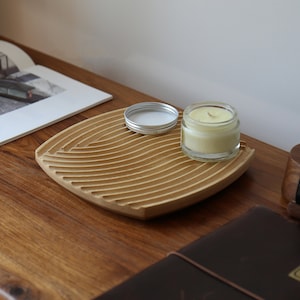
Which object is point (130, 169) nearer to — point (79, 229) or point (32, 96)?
point (79, 229)

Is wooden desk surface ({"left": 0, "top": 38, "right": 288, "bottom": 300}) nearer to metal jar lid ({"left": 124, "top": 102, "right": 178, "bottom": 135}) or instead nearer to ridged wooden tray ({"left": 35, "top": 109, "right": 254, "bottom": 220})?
ridged wooden tray ({"left": 35, "top": 109, "right": 254, "bottom": 220})

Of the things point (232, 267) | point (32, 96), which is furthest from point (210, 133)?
point (32, 96)

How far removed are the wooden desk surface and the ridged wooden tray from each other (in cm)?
2

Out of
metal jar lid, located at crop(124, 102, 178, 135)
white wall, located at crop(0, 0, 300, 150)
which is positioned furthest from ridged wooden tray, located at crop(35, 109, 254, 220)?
white wall, located at crop(0, 0, 300, 150)

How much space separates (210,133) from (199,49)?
10.6 inches

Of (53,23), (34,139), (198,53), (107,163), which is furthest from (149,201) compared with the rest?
(53,23)

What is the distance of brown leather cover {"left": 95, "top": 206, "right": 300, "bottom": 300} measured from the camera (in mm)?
632

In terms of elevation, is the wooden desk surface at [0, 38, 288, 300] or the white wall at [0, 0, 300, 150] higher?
the white wall at [0, 0, 300, 150]

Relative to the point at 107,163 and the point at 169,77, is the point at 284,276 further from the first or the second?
the point at 169,77

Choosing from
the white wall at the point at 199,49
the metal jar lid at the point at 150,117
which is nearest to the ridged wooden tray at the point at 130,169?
the metal jar lid at the point at 150,117

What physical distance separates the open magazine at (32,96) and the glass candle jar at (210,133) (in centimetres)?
24

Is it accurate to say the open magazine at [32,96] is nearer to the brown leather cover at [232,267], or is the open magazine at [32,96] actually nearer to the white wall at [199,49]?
the white wall at [199,49]

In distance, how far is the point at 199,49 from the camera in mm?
1052

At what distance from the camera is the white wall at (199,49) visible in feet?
3.11
